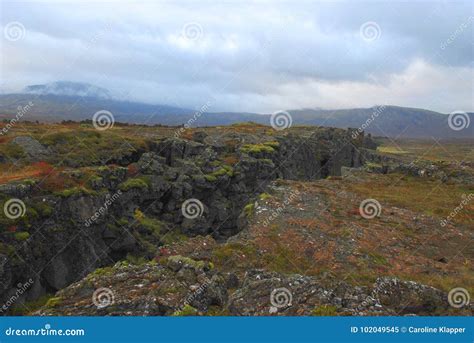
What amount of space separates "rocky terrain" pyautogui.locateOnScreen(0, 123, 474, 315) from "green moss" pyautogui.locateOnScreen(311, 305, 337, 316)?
0.06 meters

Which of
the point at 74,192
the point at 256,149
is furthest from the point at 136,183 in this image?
the point at 256,149

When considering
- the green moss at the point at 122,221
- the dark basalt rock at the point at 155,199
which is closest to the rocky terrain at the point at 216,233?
the dark basalt rock at the point at 155,199

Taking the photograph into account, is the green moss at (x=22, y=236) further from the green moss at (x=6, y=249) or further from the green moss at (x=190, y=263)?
the green moss at (x=190, y=263)

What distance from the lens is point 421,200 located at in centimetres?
4631

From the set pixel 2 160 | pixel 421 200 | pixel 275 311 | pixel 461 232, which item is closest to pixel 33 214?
pixel 2 160

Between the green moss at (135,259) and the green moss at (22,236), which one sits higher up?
the green moss at (22,236)

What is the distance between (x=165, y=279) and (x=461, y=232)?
95.3ft

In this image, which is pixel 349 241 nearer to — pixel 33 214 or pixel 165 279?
pixel 165 279

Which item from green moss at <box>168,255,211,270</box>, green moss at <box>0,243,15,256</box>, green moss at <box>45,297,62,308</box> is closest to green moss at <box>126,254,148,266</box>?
green moss at <box>0,243,15,256</box>

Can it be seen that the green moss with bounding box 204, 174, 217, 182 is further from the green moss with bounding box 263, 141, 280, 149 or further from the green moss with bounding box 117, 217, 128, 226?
the green moss with bounding box 263, 141, 280, 149

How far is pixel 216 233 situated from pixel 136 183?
577 inches

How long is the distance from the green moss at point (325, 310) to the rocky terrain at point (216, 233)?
2.5 inches

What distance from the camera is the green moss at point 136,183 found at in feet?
158

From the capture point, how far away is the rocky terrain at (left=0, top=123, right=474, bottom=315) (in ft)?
61.8
